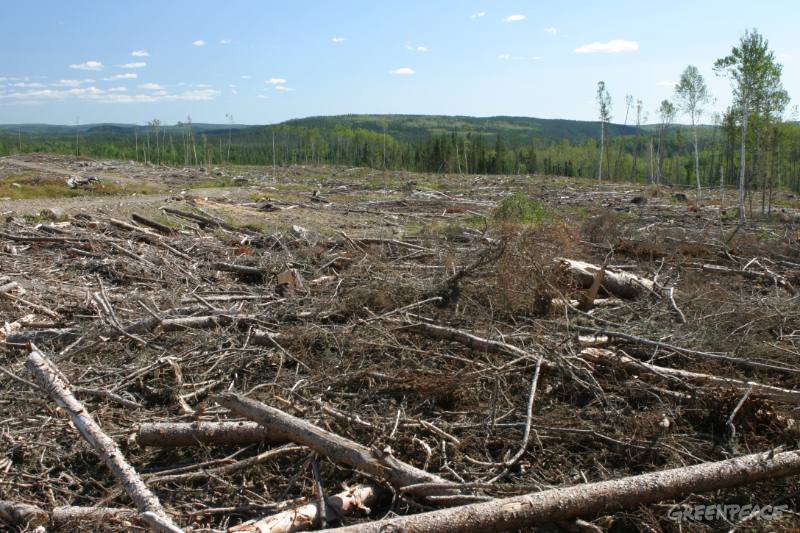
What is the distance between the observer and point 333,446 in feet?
11.0

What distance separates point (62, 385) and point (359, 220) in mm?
14565

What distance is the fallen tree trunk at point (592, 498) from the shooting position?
8.73 ft

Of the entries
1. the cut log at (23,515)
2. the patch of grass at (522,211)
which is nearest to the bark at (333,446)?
the cut log at (23,515)

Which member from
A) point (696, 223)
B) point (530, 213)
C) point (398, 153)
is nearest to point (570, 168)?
point (398, 153)

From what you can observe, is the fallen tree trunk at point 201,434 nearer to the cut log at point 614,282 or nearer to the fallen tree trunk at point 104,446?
the fallen tree trunk at point 104,446

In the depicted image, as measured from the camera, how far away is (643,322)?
5887 millimetres

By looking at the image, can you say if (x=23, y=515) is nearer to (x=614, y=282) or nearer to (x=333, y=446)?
(x=333, y=446)

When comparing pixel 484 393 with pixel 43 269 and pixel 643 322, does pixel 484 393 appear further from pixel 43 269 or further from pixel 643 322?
pixel 43 269

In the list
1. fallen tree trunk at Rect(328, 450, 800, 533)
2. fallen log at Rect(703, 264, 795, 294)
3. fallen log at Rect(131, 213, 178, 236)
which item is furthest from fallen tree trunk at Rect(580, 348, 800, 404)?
fallen log at Rect(131, 213, 178, 236)

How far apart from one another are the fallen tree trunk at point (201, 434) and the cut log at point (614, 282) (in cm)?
434

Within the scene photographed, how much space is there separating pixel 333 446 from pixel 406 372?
4.36 ft

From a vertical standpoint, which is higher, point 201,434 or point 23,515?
point 201,434

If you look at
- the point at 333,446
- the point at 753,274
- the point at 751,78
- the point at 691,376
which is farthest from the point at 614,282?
the point at 751,78

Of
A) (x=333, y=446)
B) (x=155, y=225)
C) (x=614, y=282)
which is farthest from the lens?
(x=155, y=225)
